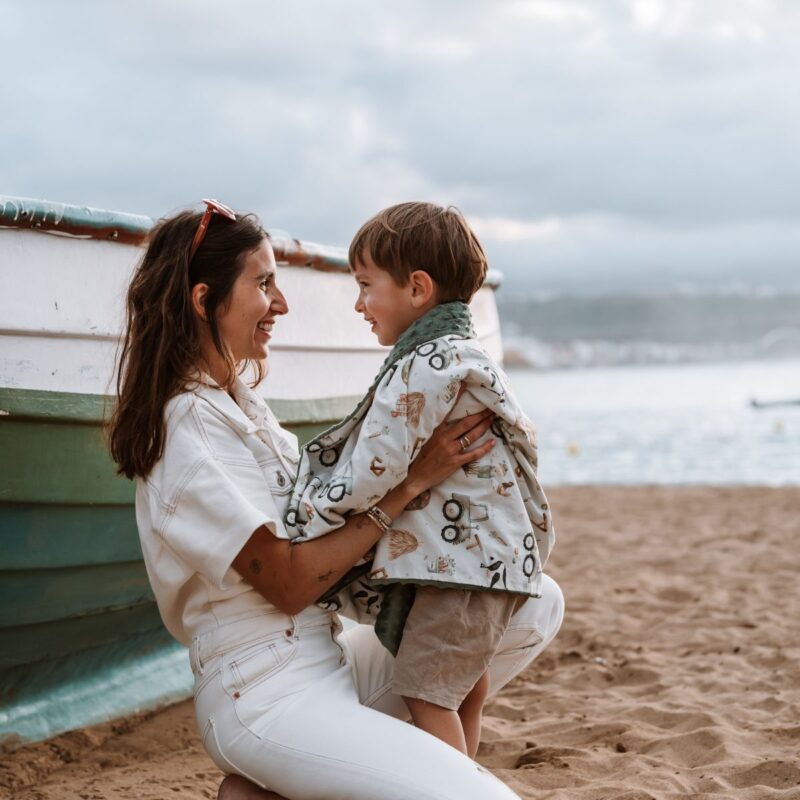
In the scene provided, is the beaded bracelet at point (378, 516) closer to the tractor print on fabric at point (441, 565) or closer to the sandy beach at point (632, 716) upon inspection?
the tractor print on fabric at point (441, 565)

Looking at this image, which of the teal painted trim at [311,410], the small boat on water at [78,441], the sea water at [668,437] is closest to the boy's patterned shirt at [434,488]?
the small boat on water at [78,441]

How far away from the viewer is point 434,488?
1.88 meters

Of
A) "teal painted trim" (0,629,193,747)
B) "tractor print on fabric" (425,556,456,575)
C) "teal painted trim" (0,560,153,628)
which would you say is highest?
"tractor print on fabric" (425,556,456,575)

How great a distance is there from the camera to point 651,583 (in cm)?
561

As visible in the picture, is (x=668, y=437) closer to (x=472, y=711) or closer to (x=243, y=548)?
(x=472, y=711)

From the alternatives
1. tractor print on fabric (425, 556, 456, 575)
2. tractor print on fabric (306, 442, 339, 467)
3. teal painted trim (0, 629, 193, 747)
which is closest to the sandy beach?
teal painted trim (0, 629, 193, 747)

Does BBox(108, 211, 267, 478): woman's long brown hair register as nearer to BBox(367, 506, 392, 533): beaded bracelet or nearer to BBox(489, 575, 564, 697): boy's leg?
BBox(367, 506, 392, 533): beaded bracelet

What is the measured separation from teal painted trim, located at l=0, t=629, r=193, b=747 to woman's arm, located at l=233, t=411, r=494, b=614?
158 cm

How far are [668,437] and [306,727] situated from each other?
52.2ft

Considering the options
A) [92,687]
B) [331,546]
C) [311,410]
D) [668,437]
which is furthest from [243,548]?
[668,437]

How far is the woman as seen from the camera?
172 cm

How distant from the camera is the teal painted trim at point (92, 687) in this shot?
3.04 metres

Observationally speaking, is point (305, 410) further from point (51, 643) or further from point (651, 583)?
point (651, 583)

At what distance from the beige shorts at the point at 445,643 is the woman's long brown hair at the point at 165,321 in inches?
21.8
